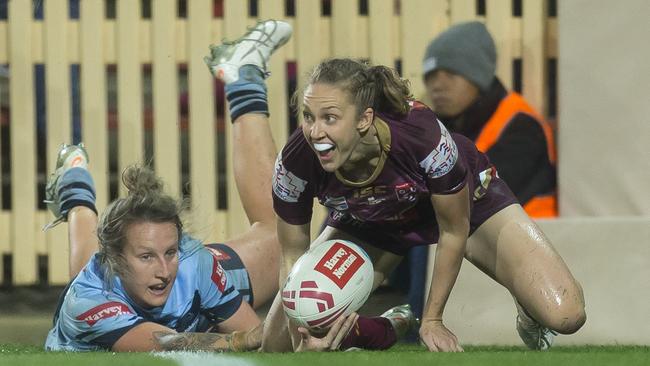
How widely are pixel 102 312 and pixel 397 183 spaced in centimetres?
145

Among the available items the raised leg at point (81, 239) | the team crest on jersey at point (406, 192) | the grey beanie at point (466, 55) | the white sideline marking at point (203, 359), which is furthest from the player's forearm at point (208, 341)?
the grey beanie at point (466, 55)

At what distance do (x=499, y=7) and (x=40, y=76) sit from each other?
9.79ft

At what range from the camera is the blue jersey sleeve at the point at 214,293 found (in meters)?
7.07

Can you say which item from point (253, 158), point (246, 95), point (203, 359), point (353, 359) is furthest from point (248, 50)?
point (353, 359)

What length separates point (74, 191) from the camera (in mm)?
8383

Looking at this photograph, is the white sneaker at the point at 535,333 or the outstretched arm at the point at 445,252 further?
the white sneaker at the point at 535,333

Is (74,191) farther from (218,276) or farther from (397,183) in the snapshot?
(397,183)

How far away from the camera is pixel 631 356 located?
5594 mm

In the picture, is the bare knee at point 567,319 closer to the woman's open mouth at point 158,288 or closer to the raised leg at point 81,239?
the woman's open mouth at point 158,288

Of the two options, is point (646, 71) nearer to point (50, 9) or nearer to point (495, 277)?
point (495, 277)

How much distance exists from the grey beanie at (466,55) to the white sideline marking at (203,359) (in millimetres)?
2938

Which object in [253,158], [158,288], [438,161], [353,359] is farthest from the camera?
[253,158]

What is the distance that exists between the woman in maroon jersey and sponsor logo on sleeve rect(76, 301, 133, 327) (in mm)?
646

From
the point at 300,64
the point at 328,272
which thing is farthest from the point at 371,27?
the point at 328,272
